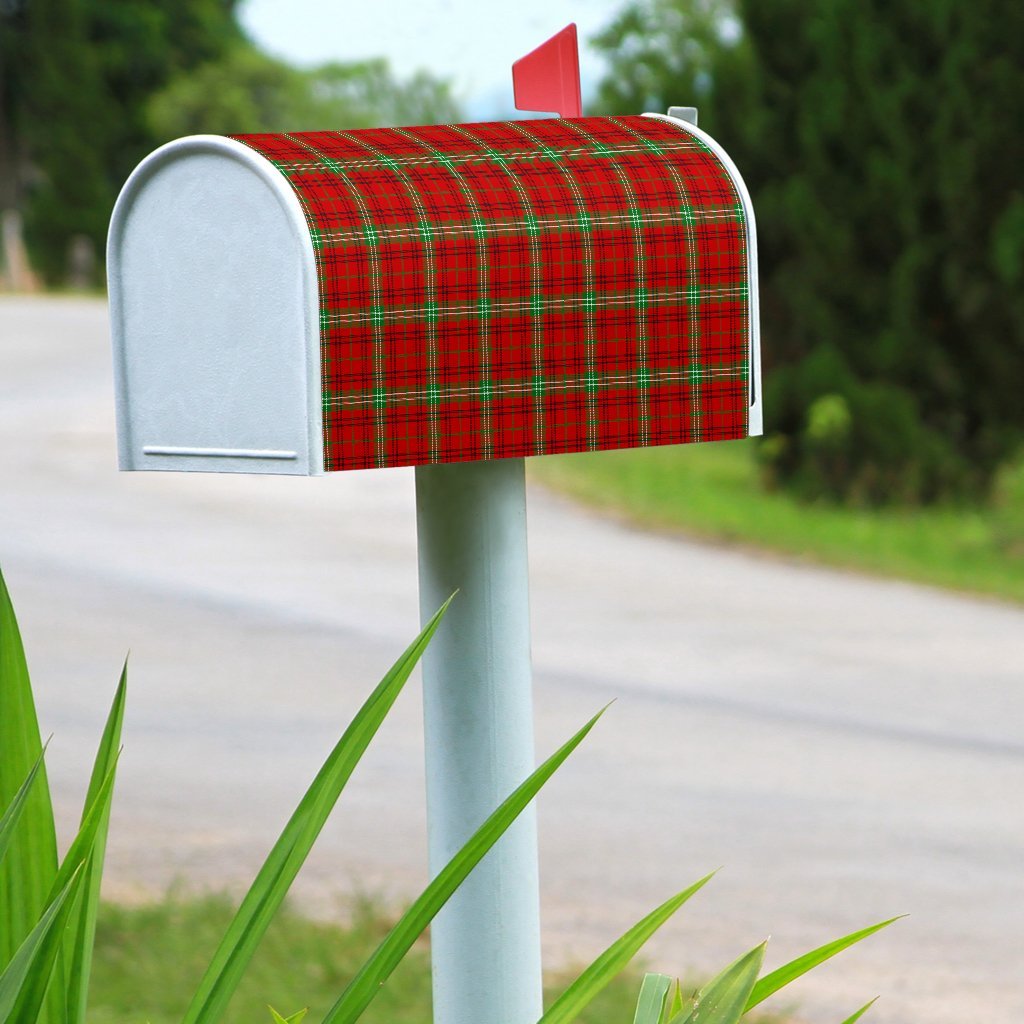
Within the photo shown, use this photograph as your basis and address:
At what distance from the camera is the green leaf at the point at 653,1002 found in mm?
1587

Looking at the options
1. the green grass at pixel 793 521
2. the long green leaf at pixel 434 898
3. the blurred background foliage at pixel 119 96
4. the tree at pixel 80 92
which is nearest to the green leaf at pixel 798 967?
the long green leaf at pixel 434 898

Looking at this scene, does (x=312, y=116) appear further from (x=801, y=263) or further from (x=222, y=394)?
(x=222, y=394)

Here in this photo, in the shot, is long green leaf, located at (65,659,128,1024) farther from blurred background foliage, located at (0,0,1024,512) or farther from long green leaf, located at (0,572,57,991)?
blurred background foliage, located at (0,0,1024,512)

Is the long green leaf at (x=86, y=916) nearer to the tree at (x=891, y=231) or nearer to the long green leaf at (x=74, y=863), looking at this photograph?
the long green leaf at (x=74, y=863)

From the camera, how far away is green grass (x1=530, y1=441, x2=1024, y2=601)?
27.4 feet

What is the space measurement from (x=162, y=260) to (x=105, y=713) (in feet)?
13.8

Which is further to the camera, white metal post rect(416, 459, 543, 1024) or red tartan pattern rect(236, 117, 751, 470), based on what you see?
white metal post rect(416, 459, 543, 1024)

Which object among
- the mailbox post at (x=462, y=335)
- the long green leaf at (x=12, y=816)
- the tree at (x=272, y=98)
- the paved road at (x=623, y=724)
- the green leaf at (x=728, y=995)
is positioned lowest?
the paved road at (x=623, y=724)

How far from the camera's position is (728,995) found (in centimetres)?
151

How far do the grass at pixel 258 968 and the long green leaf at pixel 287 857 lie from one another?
1.61m

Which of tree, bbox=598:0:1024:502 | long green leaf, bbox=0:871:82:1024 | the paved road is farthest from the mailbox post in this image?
tree, bbox=598:0:1024:502

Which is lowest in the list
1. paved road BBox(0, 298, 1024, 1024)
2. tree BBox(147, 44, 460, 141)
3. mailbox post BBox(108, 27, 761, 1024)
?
paved road BBox(0, 298, 1024, 1024)

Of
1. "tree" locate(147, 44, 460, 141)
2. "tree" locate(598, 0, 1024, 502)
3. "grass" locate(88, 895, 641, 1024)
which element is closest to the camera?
"grass" locate(88, 895, 641, 1024)

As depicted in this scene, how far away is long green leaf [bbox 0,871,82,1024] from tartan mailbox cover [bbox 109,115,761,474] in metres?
0.42
